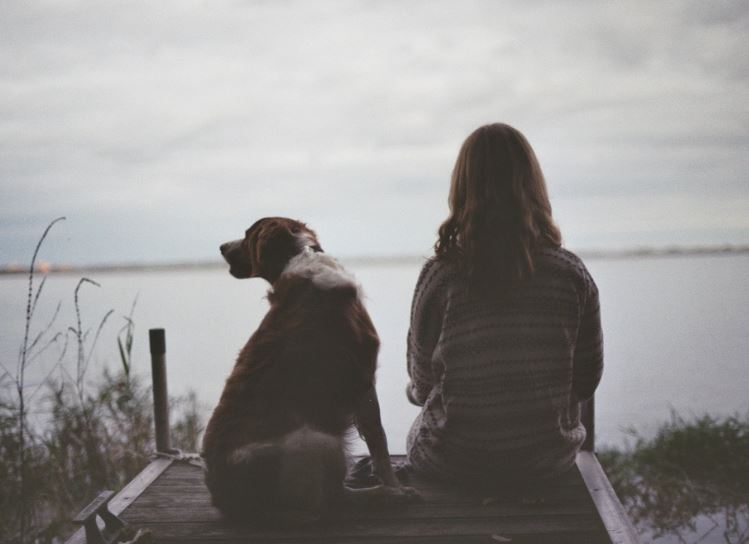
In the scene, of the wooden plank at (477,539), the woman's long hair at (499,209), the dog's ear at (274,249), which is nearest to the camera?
the wooden plank at (477,539)

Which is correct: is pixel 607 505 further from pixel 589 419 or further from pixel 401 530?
pixel 589 419

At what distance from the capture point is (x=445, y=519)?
286cm

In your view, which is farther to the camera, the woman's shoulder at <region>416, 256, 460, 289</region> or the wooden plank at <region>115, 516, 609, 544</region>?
the woman's shoulder at <region>416, 256, 460, 289</region>

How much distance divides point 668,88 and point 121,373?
23.0 meters

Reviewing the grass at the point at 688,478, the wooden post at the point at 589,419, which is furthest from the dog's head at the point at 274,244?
the grass at the point at 688,478

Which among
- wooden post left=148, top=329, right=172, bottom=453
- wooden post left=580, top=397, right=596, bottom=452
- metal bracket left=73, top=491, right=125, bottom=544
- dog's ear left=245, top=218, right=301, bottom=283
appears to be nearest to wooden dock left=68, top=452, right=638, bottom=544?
metal bracket left=73, top=491, right=125, bottom=544

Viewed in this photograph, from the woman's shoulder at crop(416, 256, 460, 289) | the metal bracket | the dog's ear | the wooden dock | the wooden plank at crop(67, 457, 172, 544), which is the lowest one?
the wooden plank at crop(67, 457, 172, 544)

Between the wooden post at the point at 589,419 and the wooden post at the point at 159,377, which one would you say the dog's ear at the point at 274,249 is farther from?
the wooden post at the point at 589,419

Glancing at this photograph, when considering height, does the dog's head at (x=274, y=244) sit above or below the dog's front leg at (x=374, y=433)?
above

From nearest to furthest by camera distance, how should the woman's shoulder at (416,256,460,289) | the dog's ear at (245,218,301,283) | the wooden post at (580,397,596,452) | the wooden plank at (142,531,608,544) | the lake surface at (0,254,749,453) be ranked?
1. the wooden plank at (142,531,608,544)
2. the woman's shoulder at (416,256,460,289)
3. the dog's ear at (245,218,301,283)
4. the wooden post at (580,397,596,452)
5. the lake surface at (0,254,749,453)

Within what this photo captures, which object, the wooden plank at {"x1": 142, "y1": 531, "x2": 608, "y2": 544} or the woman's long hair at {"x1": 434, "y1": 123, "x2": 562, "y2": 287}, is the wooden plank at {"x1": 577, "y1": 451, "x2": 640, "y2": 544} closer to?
the wooden plank at {"x1": 142, "y1": 531, "x2": 608, "y2": 544}

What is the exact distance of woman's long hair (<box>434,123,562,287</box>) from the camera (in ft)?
9.12

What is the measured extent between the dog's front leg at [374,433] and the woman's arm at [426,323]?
0.28m

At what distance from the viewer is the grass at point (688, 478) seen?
5988 millimetres
